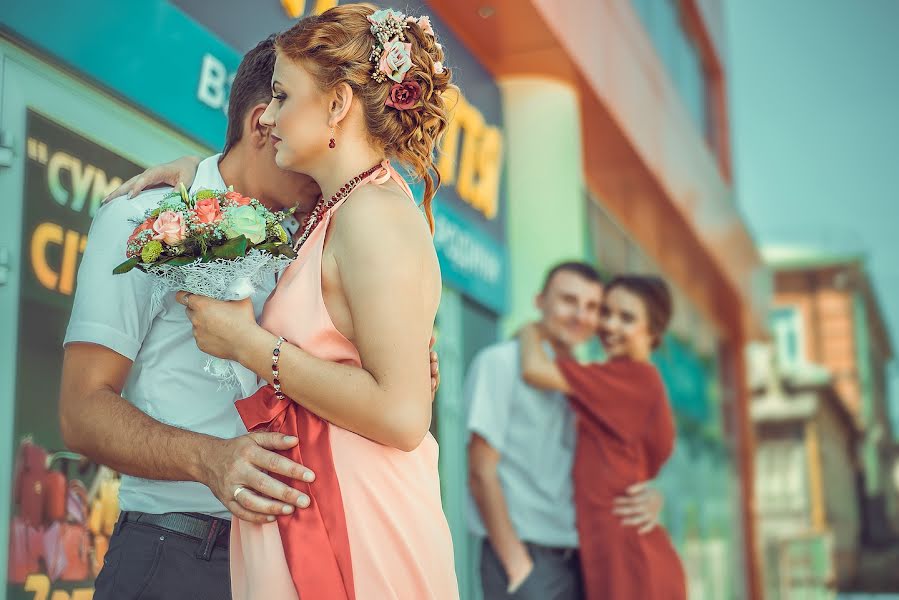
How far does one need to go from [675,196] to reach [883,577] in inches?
1141

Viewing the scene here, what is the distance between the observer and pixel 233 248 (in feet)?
6.63

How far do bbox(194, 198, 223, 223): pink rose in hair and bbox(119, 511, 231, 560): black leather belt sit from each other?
2.20 ft

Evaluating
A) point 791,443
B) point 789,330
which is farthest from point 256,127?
point 789,330

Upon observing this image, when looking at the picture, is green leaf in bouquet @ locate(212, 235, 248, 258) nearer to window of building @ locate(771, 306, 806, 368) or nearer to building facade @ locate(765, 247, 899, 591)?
building facade @ locate(765, 247, 899, 591)

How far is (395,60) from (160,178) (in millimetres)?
702

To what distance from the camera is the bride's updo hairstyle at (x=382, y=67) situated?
86.7 inches

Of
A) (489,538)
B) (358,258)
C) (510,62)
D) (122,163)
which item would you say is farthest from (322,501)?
(510,62)

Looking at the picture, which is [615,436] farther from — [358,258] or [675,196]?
[675,196]

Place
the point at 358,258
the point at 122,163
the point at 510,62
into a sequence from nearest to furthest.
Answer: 1. the point at 358,258
2. the point at 122,163
3. the point at 510,62

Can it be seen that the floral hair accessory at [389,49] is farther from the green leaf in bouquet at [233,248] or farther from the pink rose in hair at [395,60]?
the green leaf in bouquet at [233,248]

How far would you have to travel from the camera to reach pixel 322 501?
81.2 inches

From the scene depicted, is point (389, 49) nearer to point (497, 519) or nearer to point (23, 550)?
point (23, 550)

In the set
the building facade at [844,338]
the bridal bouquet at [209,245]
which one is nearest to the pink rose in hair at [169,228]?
the bridal bouquet at [209,245]

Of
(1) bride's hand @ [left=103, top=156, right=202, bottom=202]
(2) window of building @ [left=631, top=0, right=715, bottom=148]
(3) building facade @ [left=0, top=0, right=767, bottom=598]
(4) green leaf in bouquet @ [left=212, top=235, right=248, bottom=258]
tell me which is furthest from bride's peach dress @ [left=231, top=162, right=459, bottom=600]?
(2) window of building @ [left=631, top=0, right=715, bottom=148]
